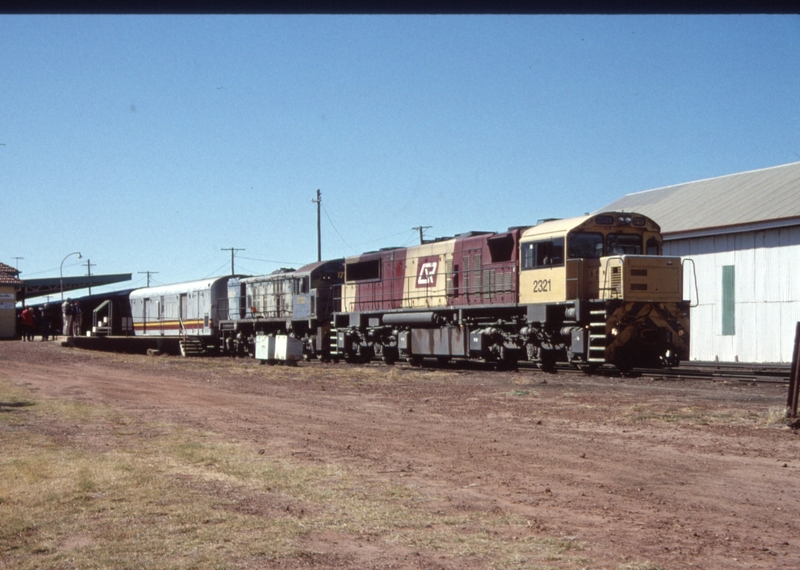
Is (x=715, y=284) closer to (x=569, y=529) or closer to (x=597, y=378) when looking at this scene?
(x=597, y=378)

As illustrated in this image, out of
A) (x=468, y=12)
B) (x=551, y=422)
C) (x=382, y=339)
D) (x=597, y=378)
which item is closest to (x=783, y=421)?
(x=551, y=422)

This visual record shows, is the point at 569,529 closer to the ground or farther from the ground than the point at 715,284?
closer to the ground

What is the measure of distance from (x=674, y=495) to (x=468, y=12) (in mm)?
6246

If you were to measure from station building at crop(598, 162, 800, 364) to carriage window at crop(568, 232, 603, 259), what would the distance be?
6.53 metres

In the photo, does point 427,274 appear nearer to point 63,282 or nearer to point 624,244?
point 624,244

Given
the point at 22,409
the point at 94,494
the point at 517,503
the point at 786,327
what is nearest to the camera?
the point at 517,503

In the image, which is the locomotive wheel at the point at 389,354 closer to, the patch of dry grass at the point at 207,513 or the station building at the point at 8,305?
the patch of dry grass at the point at 207,513

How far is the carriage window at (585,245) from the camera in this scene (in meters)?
22.3

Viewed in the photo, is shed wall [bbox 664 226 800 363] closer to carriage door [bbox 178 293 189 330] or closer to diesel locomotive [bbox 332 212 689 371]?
diesel locomotive [bbox 332 212 689 371]

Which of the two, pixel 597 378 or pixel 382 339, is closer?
pixel 597 378

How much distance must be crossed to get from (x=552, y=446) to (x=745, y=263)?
21.7 m

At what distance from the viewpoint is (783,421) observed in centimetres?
1264

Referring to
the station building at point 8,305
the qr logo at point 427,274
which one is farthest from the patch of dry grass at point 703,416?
the station building at point 8,305

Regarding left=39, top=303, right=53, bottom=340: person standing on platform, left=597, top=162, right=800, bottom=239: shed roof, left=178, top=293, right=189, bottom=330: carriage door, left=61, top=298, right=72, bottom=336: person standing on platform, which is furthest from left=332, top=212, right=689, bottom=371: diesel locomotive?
left=39, top=303, right=53, bottom=340: person standing on platform
